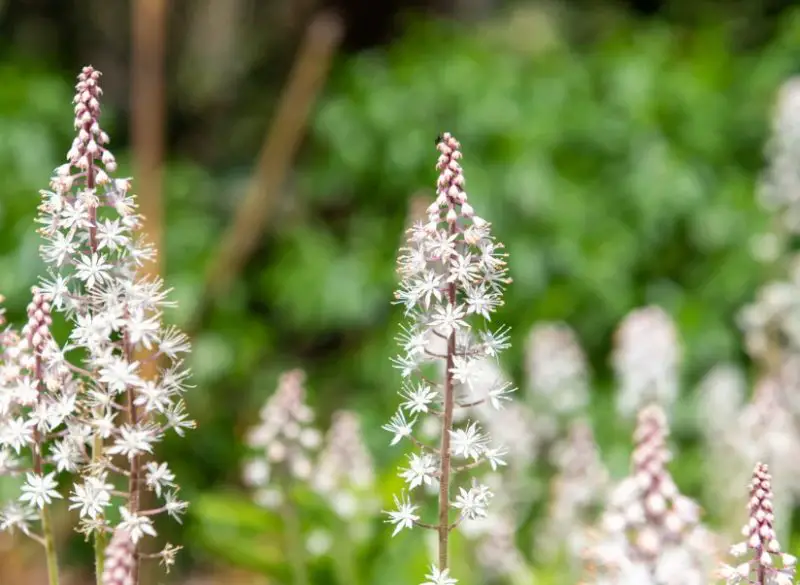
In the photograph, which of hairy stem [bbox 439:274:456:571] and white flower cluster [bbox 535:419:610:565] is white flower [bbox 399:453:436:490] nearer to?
hairy stem [bbox 439:274:456:571]

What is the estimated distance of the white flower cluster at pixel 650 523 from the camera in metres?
1.62

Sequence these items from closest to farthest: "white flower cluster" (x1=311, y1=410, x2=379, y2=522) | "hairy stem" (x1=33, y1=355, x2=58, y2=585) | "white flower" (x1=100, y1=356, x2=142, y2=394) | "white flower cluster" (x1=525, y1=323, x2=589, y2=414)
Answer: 1. "white flower" (x1=100, y1=356, x2=142, y2=394)
2. "hairy stem" (x1=33, y1=355, x2=58, y2=585)
3. "white flower cluster" (x1=311, y1=410, x2=379, y2=522)
4. "white flower cluster" (x1=525, y1=323, x2=589, y2=414)

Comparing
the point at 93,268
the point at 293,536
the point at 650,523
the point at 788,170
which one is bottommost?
the point at 650,523

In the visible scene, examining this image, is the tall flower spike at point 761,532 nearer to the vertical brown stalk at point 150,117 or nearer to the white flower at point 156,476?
the white flower at point 156,476

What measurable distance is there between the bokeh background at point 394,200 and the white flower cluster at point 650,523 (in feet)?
8.06

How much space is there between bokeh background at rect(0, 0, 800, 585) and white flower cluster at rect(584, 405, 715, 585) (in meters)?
2.46

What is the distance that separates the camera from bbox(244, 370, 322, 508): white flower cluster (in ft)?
8.39

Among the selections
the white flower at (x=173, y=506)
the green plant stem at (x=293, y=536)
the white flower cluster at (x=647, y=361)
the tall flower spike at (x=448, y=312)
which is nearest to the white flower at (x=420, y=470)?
the tall flower spike at (x=448, y=312)

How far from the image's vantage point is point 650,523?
1685mm

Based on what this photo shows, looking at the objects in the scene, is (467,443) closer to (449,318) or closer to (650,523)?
(449,318)

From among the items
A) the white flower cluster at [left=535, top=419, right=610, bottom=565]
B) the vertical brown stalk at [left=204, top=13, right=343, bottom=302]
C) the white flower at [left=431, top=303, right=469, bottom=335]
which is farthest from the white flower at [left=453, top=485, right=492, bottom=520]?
the vertical brown stalk at [left=204, top=13, right=343, bottom=302]

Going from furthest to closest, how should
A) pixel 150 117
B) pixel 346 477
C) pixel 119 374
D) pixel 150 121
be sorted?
pixel 150 117 < pixel 150 121 < pixel 346 477 < pixel 119 374

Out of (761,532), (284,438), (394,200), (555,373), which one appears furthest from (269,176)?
(761,532)

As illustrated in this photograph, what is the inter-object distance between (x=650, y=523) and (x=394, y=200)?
460 cm
